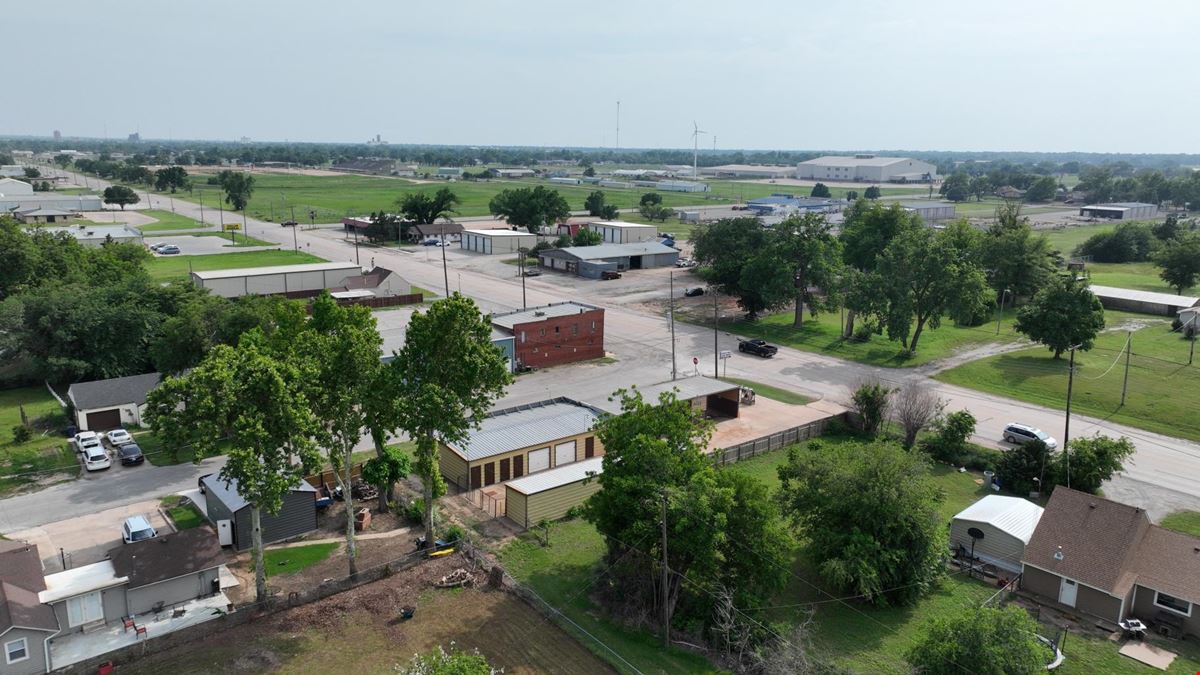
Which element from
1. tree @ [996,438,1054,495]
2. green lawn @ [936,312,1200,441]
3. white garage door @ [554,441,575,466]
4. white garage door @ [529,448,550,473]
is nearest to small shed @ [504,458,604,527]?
white garage door @ [529,448,550,473]

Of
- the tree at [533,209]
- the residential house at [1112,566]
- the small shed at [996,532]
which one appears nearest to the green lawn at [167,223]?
the tree at [533,209]

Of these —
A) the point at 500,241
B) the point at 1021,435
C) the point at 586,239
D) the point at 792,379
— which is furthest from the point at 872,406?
the point at 500,241

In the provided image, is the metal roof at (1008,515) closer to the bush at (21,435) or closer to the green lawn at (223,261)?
the bush at (21,435)

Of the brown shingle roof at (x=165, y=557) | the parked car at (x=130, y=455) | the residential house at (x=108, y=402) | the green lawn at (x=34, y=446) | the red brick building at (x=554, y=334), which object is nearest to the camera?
the brown shingle roof at (x=165, y=557)

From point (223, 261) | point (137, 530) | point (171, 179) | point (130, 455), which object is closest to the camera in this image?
point (137, 530)

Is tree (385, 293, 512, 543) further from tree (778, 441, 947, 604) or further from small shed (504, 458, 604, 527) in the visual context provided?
tree (778, 441, 947, 604)

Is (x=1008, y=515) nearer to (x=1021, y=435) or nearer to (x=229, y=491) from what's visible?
(x=1021, y=435)

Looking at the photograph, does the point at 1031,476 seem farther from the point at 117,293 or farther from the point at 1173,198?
the point at 1173,198

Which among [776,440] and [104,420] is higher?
[104,420]
